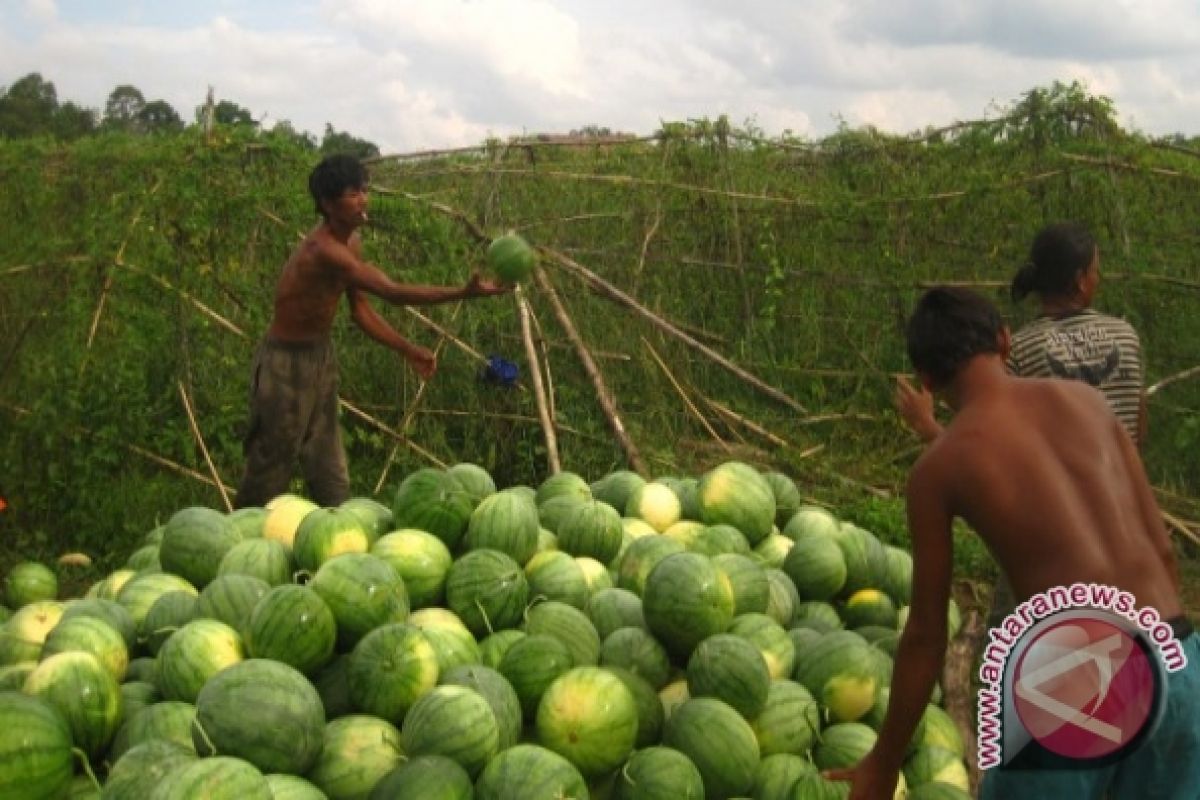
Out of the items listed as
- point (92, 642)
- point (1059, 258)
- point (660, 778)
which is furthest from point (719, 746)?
point (1059, 258)

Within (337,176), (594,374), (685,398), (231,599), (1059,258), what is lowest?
(231,599)

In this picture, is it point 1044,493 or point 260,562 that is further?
point 260,562

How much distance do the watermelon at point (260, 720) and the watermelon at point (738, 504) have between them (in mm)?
1964

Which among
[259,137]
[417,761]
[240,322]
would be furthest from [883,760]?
[259,137]

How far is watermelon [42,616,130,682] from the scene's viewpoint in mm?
3309

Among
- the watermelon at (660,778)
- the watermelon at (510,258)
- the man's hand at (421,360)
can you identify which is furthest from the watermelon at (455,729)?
the watermelon at (510,258)

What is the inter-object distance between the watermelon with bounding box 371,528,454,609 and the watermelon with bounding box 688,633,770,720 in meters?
0.89

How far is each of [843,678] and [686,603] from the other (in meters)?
0.51

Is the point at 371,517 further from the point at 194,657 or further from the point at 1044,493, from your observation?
the point at 1044,493

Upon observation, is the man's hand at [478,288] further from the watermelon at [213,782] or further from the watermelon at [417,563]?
the watermelon at [213,782]

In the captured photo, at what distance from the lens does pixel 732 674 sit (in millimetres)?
3271

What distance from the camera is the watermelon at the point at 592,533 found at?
13.6 ft

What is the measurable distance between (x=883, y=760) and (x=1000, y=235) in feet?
23.7

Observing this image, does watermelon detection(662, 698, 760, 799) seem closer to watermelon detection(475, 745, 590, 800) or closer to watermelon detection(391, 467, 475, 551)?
watermelon detection(475, 745, 590, 800)
